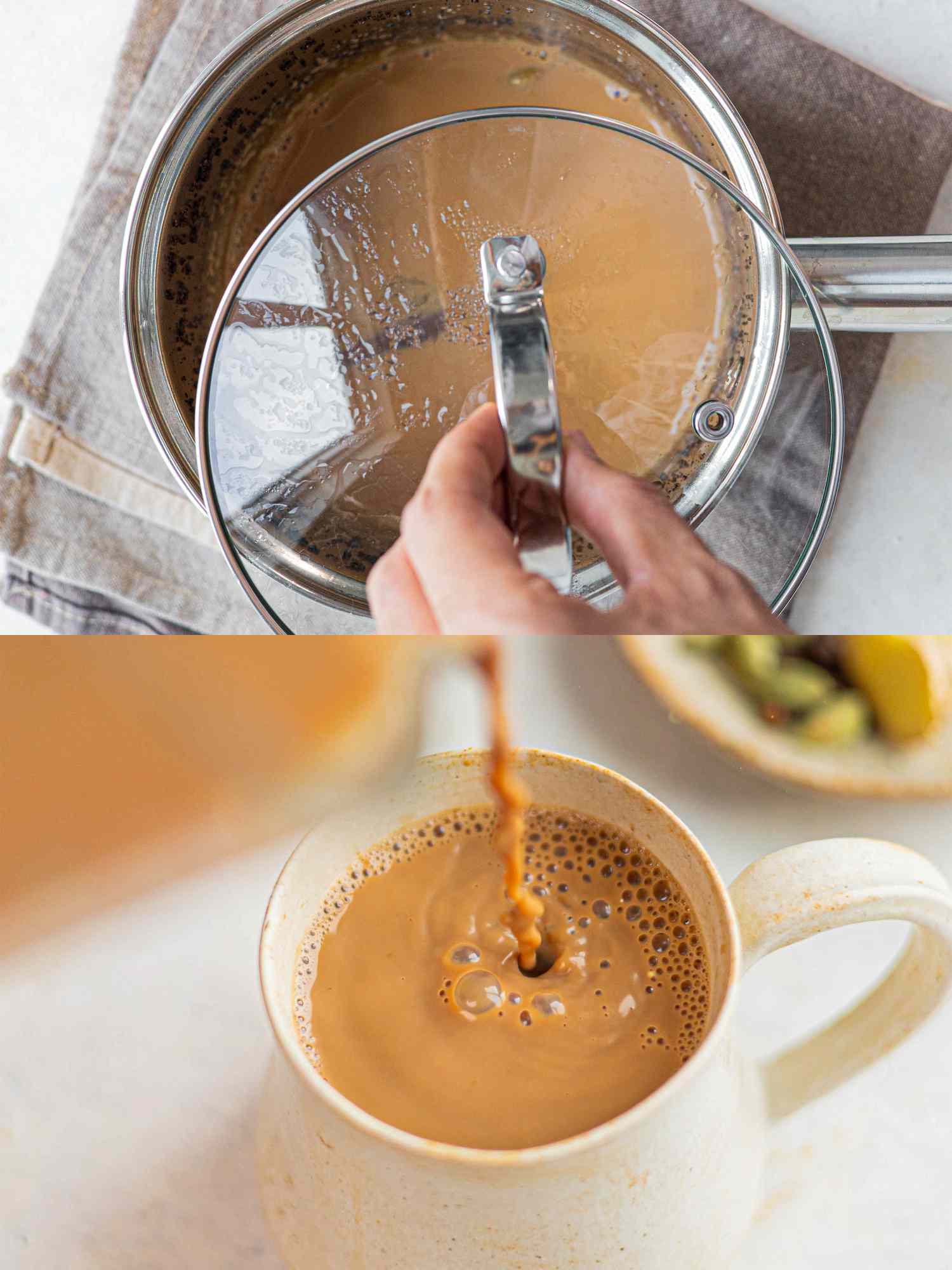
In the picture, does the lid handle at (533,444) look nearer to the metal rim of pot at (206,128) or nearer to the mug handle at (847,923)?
the mug handle at (847,923)

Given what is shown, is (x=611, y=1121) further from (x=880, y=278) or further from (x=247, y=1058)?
(x=880, y=278)

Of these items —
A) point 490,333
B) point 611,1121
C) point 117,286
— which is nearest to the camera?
point 611,1121

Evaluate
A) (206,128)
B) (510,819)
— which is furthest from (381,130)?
(510,819)

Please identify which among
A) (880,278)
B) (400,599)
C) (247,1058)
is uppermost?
(880,278)

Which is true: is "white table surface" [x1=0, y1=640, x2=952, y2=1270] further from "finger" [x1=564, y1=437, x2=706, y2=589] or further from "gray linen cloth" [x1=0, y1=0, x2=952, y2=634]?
"gray linen cloth" [x1=0, y1=0, x2=952, y2=634]

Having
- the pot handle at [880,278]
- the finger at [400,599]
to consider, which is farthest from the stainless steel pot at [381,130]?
the finger at [400,599]

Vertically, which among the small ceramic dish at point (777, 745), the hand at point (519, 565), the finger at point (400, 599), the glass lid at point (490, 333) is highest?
the glass lid at point (490, 333)
